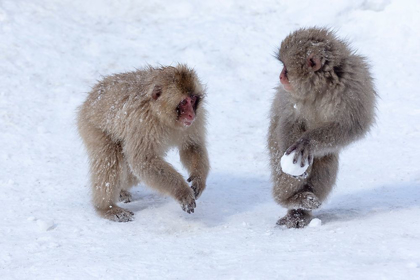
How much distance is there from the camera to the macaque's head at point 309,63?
3977mm

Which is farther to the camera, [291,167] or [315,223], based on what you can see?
[315,223]

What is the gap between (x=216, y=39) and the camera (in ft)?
25.9

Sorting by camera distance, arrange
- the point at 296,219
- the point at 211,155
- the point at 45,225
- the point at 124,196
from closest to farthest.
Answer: the point at 296,219, the point at 45,225, the point at 124,196, the point at 211,155

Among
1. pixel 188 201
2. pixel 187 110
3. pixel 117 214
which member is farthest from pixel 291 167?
pixel 117 214

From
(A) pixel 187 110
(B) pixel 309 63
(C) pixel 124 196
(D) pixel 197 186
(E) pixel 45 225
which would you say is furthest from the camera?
(C) pixel 124 196

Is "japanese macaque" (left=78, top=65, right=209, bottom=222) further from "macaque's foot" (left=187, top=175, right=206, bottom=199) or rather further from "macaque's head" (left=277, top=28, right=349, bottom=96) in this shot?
"macaque's head" (left=277, top=28, right=349, bottom=96)

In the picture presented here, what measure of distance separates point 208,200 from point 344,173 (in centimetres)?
139

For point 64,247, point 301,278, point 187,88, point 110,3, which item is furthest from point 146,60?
point 301,278

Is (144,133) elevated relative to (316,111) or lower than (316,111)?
lower

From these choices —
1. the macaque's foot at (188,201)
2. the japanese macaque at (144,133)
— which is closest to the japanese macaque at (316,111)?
the macaque's foot at (188,201)

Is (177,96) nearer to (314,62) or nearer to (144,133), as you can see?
(144,133)

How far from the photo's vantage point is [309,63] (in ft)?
13.1

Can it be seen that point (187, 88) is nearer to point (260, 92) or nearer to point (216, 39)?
point (260, 92)

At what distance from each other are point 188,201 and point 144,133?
0.63 m
